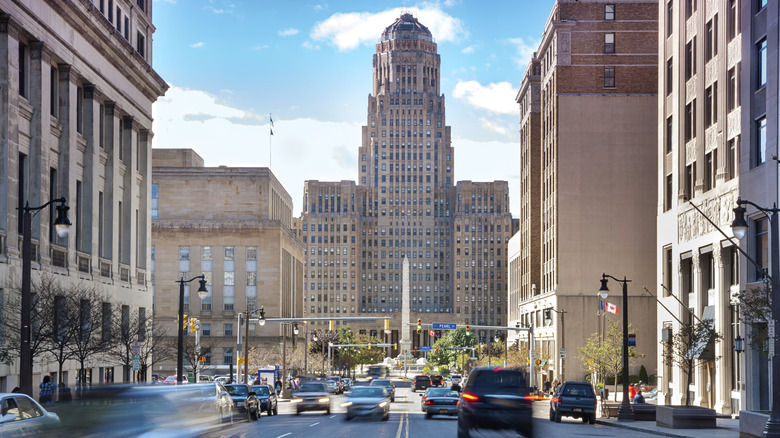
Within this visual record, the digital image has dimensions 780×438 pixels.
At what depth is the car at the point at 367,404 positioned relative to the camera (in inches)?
1551

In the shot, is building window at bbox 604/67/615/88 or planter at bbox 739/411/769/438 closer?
planter at bbox 739/411/769/438

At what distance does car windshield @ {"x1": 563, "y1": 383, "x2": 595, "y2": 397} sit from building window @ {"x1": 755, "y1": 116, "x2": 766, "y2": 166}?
1304cm

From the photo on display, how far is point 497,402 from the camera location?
25.0 meters

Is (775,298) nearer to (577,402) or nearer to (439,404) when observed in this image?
(577,402)

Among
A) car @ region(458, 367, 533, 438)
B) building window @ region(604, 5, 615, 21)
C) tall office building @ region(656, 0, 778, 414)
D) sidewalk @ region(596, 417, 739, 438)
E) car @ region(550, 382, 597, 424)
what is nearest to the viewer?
car @ region(458, 367, 533, 438)

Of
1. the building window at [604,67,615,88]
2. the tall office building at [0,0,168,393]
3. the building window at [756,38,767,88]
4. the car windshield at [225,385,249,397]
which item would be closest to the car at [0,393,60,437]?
the car windshield at [225,385,249,397]

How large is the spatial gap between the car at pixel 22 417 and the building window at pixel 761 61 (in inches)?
1437

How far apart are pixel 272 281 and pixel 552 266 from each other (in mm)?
46376

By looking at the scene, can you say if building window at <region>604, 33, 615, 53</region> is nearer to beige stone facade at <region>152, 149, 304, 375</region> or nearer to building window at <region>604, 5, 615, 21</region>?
building window at <region>604, 5, 615, 21</region>

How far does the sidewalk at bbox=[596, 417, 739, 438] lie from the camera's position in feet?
113

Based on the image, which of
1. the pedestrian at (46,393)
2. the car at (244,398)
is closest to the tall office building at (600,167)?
the car at (244,398)

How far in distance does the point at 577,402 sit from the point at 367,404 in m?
10.6

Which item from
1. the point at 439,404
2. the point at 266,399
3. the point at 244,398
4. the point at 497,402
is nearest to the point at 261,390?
the point at 266,399

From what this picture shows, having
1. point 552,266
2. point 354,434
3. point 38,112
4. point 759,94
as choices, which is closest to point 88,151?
point 38,112
